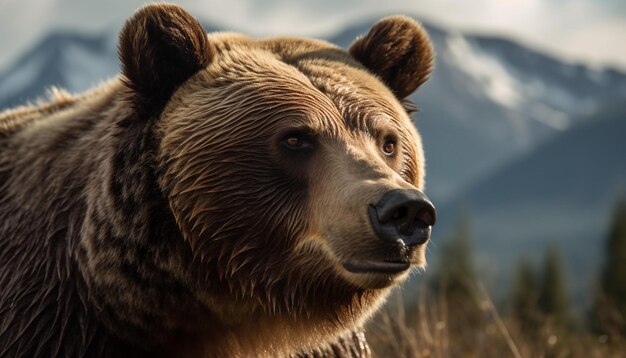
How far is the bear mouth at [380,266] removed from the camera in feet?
10.6

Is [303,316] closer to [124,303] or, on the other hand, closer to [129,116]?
[124,303]

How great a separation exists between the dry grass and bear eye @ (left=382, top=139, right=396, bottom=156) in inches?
65.5

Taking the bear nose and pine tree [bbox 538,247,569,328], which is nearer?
the bear nose

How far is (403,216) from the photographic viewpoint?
3.11m

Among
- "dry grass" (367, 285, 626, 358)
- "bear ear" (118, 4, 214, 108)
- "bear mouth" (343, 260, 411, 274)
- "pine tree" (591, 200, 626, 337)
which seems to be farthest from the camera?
"pine tree" (591, 200, 626, 337)

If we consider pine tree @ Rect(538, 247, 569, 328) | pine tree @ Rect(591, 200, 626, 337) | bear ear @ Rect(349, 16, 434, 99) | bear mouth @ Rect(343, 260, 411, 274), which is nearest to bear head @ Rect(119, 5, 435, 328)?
bear mouth @ Rect(343, 260, 411, 274)

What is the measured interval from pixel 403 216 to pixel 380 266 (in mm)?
247

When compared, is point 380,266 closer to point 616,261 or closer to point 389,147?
point 389,147

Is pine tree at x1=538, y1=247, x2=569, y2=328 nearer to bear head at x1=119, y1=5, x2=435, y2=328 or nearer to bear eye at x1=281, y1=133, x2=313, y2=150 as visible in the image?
bear head at x1=119, y1=5, x2=435, y2=328

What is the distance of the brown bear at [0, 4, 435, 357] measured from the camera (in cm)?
349

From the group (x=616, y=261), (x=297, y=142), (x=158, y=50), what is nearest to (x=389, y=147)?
(x=297, y=142)

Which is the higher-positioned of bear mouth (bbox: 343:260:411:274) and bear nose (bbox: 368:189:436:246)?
bear nose (bbox: 368:189:436:246)

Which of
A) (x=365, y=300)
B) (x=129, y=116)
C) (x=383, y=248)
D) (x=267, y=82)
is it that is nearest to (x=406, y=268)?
(x=383, y=248)

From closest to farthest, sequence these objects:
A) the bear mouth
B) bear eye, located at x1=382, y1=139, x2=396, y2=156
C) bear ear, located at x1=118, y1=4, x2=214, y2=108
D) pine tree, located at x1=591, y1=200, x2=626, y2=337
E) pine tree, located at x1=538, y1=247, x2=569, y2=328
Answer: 1. the bear mouth
2. bear ear, located at x1=118, y1=4, x2=214, y2=108
3. bear eye, located at x1=382, y1=139, x2=396, y2=156
4. pine tree, located at x1=591, y1=200, x2=626, y2=337
5. pine tree, located at x1=538, y1=247, x2=569, y2=328
